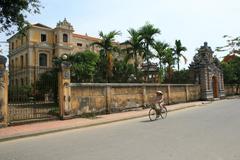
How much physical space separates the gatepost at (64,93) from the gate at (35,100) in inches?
20.9

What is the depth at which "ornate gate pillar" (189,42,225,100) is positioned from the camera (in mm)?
38031

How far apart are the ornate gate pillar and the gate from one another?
23763mm

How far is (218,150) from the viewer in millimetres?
7953

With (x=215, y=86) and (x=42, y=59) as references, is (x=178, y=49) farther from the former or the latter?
(x=42, y=59)

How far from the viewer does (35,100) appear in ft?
54.9

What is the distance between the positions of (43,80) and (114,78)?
21.3 metres

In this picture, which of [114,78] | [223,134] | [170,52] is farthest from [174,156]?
[170,52]

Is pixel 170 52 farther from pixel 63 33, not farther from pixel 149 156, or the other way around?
pixel 149 156

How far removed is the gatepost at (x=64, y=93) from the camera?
56.6ft

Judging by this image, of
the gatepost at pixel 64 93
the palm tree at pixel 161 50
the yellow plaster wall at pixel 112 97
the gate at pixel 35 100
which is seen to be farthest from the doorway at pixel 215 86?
the gatepost at pixel 64 93

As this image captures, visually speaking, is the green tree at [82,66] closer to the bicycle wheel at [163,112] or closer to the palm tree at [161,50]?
the palm tree at [161,50]

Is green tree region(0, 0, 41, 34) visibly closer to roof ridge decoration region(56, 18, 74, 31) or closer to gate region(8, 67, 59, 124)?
gate region(8, 67, 59, 124)

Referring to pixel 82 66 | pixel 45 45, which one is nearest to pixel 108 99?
pixel 82 66

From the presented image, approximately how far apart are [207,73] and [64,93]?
→ 85.8 ft
